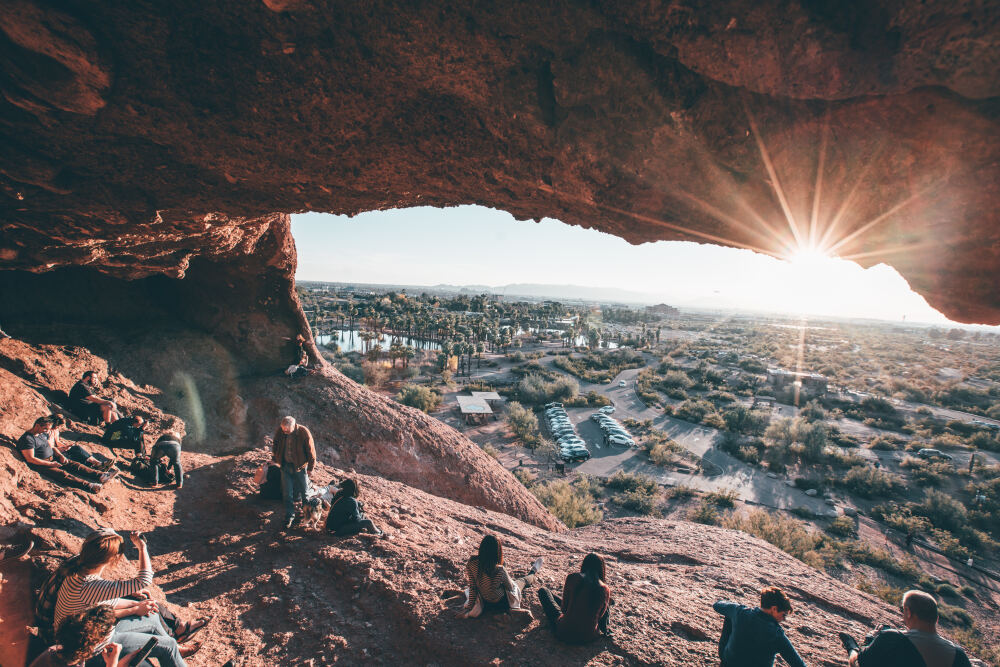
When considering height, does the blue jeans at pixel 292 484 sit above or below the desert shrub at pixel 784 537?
above

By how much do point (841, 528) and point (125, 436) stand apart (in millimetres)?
26909

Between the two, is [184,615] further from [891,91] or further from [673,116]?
[891,91]

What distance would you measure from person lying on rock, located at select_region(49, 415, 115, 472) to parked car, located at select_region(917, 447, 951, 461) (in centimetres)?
4292

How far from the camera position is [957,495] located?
23.6m

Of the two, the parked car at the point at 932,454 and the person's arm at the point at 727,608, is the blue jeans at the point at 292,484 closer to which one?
the person's arm at the point at 727,608

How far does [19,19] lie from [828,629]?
10.7 metres

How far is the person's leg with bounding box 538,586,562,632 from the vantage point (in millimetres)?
4246

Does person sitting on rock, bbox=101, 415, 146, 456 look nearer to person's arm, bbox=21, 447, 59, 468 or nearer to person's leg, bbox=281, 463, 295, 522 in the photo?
person's arm, bbox=21, 447, 59, 468

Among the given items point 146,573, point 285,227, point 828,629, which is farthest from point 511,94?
point 285,227

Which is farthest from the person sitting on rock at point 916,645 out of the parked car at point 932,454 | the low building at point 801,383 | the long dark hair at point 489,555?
the low building at point 801,383

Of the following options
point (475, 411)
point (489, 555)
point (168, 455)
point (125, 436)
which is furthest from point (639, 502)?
point (125, 436)

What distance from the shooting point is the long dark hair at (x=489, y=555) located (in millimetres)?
4250

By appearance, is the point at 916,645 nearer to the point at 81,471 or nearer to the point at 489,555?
the point at 489,555

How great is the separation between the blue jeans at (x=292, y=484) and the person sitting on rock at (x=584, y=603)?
3.89 m
